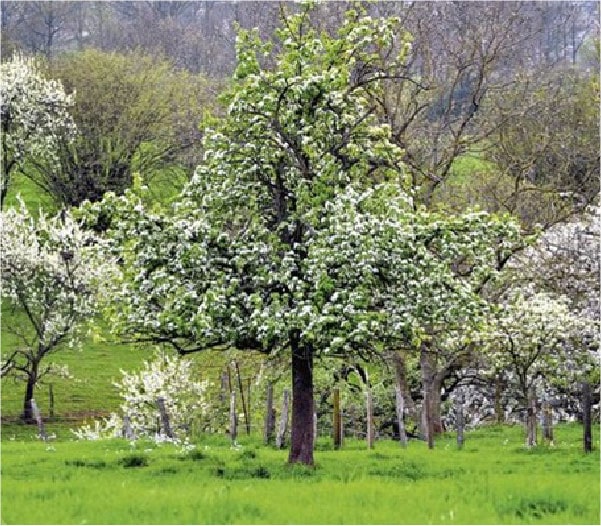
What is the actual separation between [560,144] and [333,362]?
25.5 m

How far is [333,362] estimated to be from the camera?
3241 centimetres

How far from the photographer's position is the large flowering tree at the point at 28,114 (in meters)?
61.1

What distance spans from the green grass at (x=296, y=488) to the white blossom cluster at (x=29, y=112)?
128 ft

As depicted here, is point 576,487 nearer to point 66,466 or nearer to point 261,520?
point 261,520

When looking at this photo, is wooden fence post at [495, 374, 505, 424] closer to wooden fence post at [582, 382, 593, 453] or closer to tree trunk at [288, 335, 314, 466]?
wooden fence post at [582, 382, 593, 453]

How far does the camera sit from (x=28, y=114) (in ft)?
203

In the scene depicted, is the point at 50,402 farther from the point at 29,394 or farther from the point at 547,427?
the point at 547,427

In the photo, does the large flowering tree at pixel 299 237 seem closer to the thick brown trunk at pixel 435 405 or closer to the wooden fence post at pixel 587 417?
the wooden fence post at pixel 587 417

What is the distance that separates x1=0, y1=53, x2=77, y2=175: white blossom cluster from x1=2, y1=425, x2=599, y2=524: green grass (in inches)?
1537

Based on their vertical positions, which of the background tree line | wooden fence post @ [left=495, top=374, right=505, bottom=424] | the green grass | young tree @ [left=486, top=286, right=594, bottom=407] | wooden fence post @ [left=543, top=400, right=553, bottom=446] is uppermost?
the background tree line

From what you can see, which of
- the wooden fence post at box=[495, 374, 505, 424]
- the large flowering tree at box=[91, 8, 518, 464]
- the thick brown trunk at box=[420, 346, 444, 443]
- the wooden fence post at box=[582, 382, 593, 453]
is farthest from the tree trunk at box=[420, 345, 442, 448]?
the large flowering tree at box=[91, 8, 518, 464]

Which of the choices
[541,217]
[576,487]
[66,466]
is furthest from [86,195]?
[576,487]

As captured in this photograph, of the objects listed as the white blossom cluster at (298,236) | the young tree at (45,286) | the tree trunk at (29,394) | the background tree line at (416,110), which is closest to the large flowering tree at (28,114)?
the background tree line at (416,110)

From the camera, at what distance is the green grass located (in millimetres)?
14266
